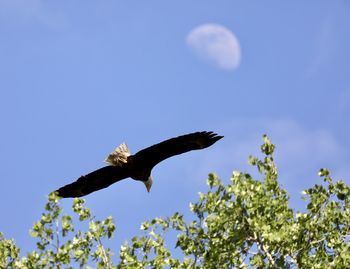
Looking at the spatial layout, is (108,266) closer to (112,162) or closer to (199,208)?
(199,208)

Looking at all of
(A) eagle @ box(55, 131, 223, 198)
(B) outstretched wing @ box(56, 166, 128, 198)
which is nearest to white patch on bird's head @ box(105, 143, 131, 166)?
(A) eagle @ box(55, 131, 223, 198)

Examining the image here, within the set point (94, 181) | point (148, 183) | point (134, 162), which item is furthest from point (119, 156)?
point (94, 181)

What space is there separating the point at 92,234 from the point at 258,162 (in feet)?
15.8

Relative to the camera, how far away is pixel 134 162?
68.5 ft

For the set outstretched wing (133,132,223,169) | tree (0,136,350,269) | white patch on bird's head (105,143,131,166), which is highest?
white patch on bird's head (105,143,131,166)

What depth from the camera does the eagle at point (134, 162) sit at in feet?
66.0

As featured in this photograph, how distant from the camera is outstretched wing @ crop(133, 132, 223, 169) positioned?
19875 millimetres

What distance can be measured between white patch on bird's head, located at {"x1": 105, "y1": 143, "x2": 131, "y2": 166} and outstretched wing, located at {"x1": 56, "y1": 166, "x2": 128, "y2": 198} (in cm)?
30

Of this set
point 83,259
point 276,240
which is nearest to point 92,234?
point 83,259

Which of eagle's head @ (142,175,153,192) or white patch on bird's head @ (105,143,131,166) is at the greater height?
white patch on bird's head @ (105,143,131,166)

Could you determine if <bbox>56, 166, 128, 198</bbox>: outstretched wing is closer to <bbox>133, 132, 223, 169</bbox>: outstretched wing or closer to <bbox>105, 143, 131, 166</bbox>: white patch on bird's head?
<bbox>105, 143, 131, 166</bbox>: white patch on bird's head

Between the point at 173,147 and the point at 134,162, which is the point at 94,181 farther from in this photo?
the point at 173,147

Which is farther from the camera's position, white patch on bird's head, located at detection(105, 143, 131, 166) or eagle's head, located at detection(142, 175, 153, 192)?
eagle's head, located at detection(142, 175, 153, 192)

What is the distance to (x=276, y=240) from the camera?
52.4 feet
